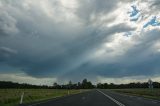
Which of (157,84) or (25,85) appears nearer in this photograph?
(157,84)

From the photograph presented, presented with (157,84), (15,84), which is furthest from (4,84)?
(157,84)

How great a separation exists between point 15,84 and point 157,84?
97.9 metres

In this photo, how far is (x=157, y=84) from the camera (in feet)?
544

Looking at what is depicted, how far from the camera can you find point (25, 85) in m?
189

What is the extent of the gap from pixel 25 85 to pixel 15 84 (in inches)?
287

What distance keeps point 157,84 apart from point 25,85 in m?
92.3

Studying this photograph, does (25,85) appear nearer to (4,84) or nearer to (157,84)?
(4,84)

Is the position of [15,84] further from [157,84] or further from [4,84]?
[157,84]

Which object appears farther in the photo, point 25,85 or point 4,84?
point 25,85

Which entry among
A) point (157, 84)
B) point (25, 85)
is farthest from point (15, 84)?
point (157, 84)

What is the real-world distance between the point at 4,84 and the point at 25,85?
17885 millimetres

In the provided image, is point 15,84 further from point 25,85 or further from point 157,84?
point 157,84

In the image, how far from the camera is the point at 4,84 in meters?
176
